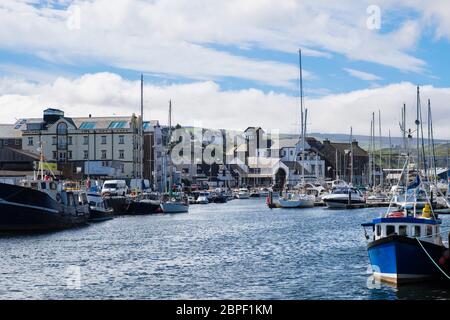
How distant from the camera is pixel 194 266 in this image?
3616cm

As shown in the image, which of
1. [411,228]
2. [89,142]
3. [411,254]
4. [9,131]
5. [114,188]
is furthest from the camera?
[9,131]

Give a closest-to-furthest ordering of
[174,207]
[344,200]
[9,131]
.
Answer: [174,207]
[344,200]
[9,131]

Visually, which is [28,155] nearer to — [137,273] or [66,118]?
[66,118]

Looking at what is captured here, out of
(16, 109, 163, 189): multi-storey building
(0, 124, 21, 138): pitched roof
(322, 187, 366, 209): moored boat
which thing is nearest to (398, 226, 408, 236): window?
(322, 187, 366, 209): moored boat

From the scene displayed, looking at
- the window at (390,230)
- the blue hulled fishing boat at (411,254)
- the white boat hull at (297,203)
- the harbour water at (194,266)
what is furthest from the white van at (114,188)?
the blue hulled fishing boat at (411,254)

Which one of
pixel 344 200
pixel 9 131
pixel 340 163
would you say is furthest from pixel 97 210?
pixel 340 163

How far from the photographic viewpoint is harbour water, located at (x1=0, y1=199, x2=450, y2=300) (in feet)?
90.4

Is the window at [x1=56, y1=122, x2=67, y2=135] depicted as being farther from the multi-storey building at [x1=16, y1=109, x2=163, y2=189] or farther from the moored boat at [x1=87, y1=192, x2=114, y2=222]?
the moored boat at [x1=87, y1=192, x2=114, y2=222]

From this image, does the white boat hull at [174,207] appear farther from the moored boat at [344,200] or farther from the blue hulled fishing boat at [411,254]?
the blue hulled fishing boat at [411,254]

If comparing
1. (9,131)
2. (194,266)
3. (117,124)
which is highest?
(117,124)

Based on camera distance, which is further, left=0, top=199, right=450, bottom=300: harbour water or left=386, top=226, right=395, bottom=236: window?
left=386, top=226, right=395, bottom=236: window

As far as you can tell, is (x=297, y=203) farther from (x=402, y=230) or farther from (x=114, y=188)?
(x=402, y=230)
